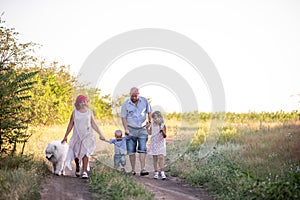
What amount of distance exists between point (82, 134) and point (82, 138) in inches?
3.5

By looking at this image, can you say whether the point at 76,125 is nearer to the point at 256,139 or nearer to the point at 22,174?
the point at 22,174

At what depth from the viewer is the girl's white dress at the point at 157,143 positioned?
9992 millimetres

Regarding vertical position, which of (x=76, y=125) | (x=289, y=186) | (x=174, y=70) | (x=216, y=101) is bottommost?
(x=289, y=186)

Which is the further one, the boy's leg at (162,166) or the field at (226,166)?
the boy's leg at (162,166)

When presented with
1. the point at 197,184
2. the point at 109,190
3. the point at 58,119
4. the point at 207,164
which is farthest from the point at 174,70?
the point at 109,190

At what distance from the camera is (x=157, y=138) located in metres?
10.1

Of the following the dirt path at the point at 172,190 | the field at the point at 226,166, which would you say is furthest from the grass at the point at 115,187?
the dirt path at the point at 172,190

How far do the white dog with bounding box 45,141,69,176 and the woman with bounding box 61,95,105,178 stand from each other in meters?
0.12

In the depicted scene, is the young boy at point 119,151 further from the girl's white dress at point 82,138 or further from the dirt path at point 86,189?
the girl's white dress at point 82,138

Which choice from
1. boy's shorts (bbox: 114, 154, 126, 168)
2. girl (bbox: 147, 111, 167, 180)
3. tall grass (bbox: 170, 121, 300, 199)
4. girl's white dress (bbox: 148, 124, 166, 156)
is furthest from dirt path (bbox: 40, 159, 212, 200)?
boy's shorts (bbox: 114, 154, 126, 168)

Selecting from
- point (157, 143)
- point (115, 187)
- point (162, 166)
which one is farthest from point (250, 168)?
point (115, 187)

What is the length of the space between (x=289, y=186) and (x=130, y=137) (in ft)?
15.1

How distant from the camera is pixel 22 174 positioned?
7.30m

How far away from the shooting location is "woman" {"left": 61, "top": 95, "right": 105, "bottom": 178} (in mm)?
9023
